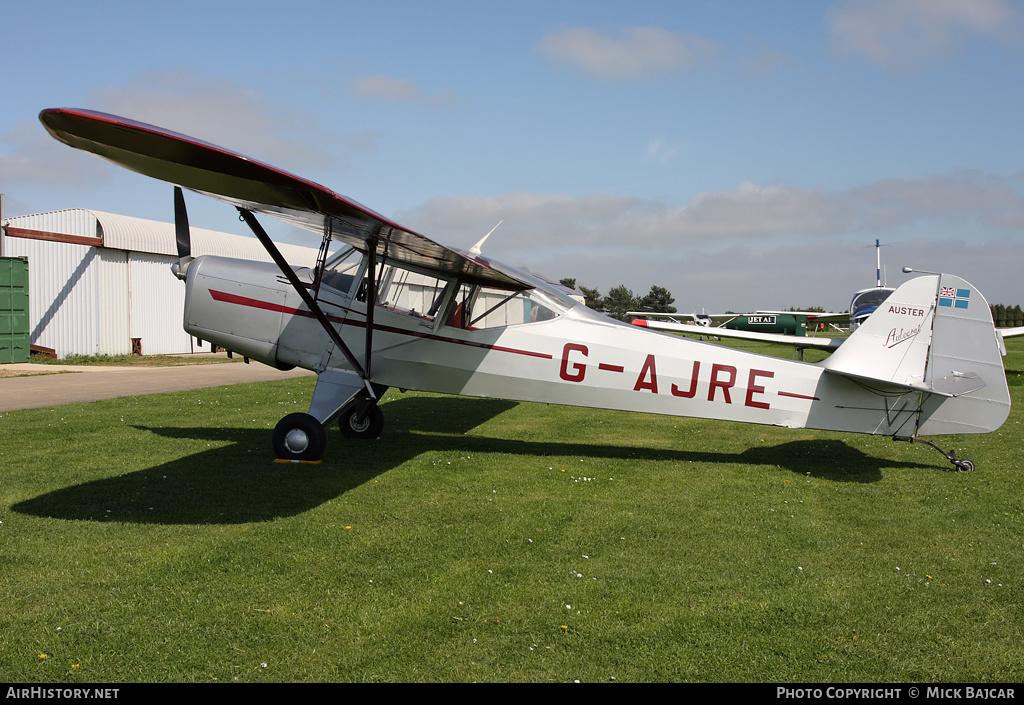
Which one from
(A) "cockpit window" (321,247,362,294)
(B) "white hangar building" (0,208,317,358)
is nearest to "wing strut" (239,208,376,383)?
(A) "cockpit window" (321,247,362,294)

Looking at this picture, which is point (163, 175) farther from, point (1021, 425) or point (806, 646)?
point (1021, 425)

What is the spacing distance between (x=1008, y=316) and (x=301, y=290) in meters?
99.4

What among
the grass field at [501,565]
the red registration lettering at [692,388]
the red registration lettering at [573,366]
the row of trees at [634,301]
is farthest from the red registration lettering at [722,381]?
the row of trees at [634,301]

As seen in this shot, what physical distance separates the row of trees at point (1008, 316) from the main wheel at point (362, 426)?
81881 millimetres

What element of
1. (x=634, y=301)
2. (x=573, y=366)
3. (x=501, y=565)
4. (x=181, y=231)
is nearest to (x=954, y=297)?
(x=573, y=366)

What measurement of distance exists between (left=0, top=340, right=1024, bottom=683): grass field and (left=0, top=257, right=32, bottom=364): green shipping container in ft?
50.0

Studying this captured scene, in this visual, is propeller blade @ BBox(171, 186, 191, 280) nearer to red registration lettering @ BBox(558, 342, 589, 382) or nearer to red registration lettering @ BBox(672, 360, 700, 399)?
red registration lettering @ BBox(558, 342, 589, 382)

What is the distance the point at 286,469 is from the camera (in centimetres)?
691

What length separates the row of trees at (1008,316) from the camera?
74594 mm

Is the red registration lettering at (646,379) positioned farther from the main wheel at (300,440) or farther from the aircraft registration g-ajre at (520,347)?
the main wheel at (300,440)

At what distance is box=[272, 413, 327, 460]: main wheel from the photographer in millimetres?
7086

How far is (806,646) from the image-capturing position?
131 inches

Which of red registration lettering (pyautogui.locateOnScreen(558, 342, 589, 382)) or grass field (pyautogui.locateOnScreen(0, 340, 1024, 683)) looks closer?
grass field (pyautogui.locateOnScreen(0, 340, 1024, 683))
